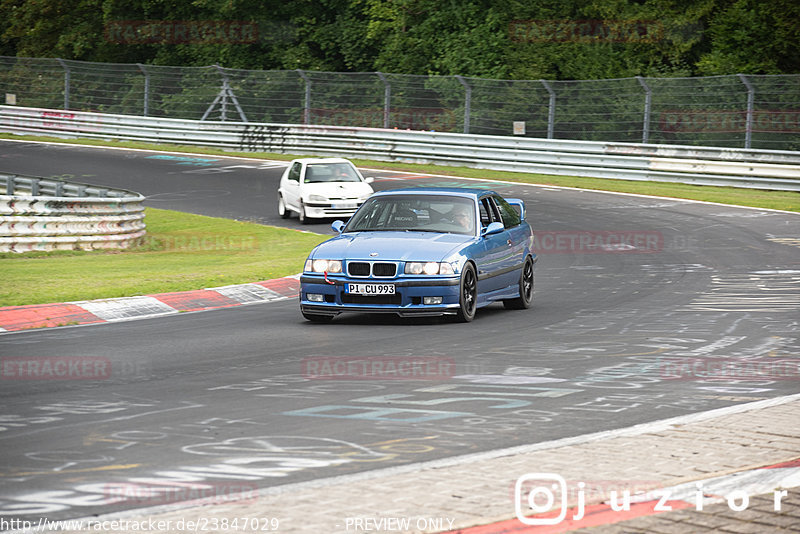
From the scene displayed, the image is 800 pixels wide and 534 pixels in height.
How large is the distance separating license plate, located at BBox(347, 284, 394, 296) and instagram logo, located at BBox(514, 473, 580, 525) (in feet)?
21.2

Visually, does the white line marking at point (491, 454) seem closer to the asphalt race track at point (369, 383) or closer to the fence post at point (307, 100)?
the asphalt race track at point (369, 383)

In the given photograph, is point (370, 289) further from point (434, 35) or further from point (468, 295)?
point (434, 35)

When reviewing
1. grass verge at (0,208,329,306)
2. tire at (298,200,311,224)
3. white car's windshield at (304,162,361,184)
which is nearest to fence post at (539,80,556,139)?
white car's windshield at (304,162,361,184)

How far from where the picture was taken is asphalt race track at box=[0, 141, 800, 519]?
21.0 ft

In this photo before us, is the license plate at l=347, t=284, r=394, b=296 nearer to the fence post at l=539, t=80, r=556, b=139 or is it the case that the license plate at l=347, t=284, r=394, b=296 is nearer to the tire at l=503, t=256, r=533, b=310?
the tire at l=503, t=256, r=533, b=310

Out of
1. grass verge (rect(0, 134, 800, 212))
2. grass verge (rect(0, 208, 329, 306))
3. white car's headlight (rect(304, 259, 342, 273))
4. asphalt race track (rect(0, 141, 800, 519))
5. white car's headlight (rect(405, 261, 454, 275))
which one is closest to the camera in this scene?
asphalt race track (rect(0, 141, 800, 519))

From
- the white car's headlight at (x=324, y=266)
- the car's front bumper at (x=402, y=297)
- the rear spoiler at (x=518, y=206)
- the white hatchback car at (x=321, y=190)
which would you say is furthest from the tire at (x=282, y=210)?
the car's front bumper at (x=402, y=297)

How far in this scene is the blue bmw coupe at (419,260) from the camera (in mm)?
12406

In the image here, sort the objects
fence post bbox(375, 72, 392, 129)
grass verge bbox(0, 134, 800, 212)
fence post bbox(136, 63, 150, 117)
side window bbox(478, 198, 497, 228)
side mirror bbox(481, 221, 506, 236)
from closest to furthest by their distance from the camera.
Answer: side mirror bbox(481, 221, 506, 236)
side window bbox(478, 198, 497, 228)
grass verge bbox(0, 134, 800, 212)
fence post bbox(375, 72, 392, 129)
fence post bbox(136, 63, 150, 117)

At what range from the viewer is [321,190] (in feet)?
83.0

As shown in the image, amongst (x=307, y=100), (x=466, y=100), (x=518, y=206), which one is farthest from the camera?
(x=307, y=100)

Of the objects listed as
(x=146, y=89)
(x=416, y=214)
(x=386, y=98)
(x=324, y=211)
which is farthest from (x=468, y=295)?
(x=146, y=89)

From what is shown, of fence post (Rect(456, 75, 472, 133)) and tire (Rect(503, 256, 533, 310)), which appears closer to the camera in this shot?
tire (Rect(503, 256, 533, 310))

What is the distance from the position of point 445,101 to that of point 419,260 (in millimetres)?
24230
